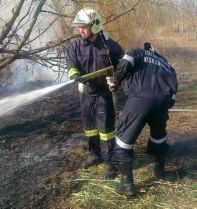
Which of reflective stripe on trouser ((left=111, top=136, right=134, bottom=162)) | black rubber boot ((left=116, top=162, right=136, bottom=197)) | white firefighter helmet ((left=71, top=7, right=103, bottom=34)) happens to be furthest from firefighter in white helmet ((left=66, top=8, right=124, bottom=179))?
reflective stripe on trouser ((left=111, top=136, right=134, bottom=162))

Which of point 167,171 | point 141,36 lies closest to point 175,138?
point 167,171

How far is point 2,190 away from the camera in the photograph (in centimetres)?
403

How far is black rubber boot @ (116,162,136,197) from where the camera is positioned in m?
3.80

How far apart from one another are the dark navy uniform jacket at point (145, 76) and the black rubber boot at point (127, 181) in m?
0.77

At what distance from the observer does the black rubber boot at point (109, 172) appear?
14.1ft

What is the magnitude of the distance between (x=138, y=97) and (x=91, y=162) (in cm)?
134

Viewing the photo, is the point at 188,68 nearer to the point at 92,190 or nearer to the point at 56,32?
the point at 56,32

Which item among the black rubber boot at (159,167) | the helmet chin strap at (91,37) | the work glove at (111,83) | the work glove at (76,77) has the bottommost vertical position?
the black rubber boot at (159,167)

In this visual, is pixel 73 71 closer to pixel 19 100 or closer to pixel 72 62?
pixel 72 62

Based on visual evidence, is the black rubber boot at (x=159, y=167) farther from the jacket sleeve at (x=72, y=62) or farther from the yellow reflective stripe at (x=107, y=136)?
the jacket sleeve at (x=72, y=62)

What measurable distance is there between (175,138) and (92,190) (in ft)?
6.38

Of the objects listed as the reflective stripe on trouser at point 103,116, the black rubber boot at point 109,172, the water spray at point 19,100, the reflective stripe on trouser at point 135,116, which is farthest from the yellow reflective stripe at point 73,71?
the water spray at point 19,100

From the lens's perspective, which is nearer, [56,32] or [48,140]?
[48,140]

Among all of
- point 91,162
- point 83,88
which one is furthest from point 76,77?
point 91,162
